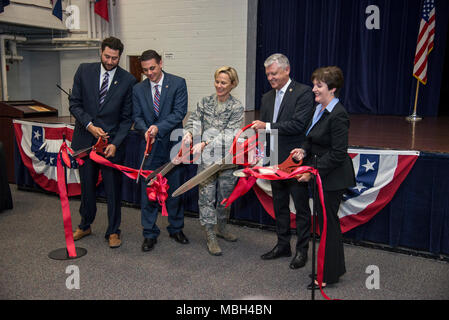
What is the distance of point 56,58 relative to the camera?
8.39m

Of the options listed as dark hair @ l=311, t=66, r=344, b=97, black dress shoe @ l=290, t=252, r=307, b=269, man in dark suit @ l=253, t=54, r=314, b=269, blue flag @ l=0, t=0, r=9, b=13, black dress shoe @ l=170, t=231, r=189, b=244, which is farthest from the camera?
blue flag @ l=0, t=0, r=9, b=13

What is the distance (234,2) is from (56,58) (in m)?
4.10

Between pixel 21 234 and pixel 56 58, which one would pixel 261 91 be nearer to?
pixel 56 58

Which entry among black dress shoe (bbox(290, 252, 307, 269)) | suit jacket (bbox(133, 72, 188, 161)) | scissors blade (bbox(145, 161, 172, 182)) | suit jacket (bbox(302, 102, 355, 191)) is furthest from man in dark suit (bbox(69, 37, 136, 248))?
suit jacket (bbox(302, 102, 355, 191))

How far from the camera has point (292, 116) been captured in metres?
2.66

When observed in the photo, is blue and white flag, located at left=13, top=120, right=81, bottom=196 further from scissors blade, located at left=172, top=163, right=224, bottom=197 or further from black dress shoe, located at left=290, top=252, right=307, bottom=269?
black dress shoe, located at left=290, top=252, right=307, bottom=269

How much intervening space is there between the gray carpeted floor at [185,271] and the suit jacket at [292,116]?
0.83 metres

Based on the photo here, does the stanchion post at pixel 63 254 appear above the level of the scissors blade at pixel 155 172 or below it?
below

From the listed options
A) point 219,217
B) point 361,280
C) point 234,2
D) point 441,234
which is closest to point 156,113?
point 219,217

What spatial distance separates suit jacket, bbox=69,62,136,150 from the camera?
3.03 m

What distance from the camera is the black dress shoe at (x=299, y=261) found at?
2.74 m

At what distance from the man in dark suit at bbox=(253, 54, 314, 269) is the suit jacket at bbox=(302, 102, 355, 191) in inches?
9.6

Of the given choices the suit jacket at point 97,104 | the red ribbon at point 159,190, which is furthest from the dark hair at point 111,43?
the red ribbon at point 159,190

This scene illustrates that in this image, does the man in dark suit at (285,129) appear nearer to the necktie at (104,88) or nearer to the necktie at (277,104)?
the necktie at (277,104)
